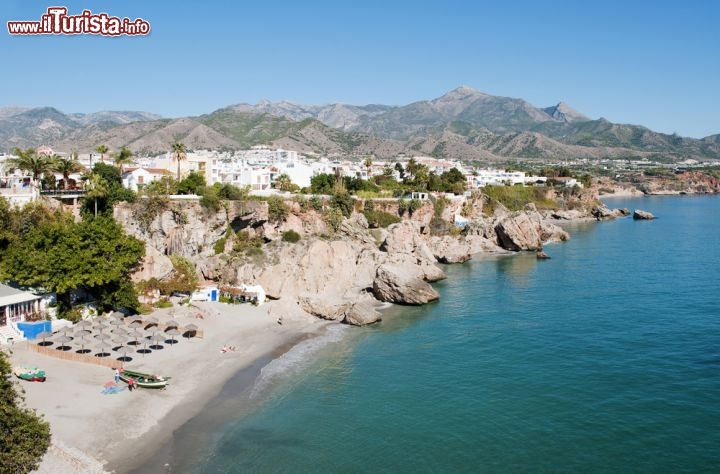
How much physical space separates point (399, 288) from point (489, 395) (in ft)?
67.2

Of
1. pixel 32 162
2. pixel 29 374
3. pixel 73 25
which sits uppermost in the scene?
pixel 73 25

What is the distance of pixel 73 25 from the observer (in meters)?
38.3

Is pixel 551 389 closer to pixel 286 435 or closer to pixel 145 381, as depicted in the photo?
pixel 286 435

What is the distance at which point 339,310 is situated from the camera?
4781 centimetres

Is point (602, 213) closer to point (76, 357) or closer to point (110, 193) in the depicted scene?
point (110, 193)

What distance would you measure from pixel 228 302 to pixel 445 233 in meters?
43.8

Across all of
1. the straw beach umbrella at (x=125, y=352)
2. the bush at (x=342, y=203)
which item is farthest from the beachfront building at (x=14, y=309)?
the bush at (x=342, y=203)

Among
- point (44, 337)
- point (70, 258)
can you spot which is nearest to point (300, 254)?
point (70, 258)

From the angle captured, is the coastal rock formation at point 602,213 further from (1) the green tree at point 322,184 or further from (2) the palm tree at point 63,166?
(2) the palm tree at point 63,166

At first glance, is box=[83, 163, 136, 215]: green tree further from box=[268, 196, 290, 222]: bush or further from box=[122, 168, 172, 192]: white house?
box=[268, 196, 290, 222]: bush

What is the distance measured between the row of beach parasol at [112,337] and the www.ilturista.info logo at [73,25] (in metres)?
18.7

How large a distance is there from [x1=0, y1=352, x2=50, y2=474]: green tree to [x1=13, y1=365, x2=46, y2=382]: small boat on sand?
39.6 ft

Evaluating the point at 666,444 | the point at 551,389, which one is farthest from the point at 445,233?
the point at 666,444

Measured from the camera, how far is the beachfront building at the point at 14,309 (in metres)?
36.9
